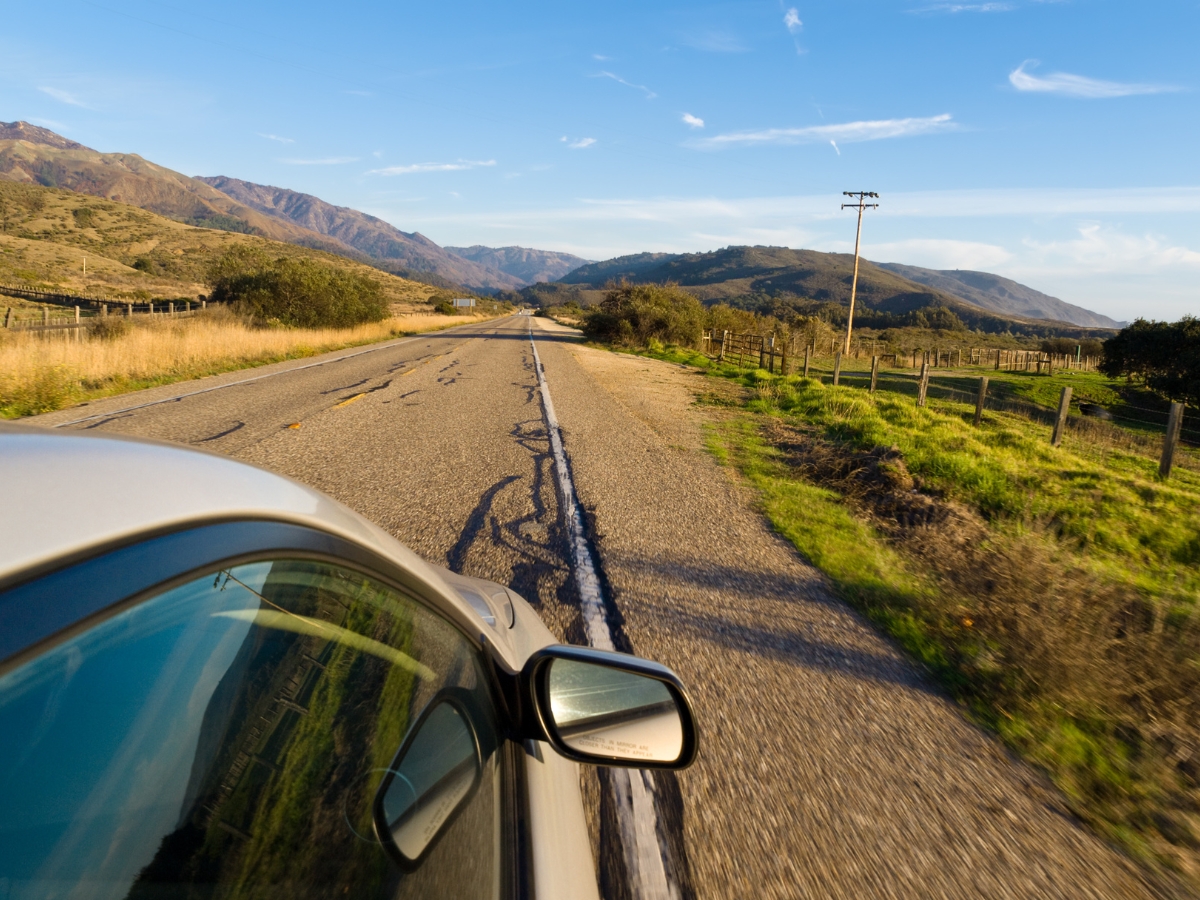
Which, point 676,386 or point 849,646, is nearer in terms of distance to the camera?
point 849,646

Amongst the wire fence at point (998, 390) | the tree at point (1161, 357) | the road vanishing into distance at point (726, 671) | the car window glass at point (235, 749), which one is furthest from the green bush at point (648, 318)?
the car window glass at point (235, 749)

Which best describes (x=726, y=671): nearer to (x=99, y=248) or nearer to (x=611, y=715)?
(x=611, y=715)

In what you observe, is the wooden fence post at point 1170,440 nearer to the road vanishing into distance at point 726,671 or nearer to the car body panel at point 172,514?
the road vanishing into distance at point 726,671

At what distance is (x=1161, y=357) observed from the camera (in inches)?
1369

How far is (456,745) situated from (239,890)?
55 centimetres

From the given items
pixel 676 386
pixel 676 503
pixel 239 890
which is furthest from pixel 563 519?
pixel 676 386

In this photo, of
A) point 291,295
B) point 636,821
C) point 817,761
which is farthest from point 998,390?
point 636,821

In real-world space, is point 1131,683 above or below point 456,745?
below

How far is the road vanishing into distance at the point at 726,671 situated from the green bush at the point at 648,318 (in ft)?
92.6

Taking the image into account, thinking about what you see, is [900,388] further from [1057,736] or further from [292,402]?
[1057,736]

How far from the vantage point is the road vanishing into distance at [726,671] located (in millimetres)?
2271

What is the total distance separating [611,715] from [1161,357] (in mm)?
43262

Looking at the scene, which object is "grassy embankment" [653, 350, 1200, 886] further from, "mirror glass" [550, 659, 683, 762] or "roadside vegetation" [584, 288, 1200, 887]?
"mirror glass" [550, 659, 683, 762]

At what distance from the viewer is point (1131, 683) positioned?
3.47 metres
